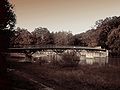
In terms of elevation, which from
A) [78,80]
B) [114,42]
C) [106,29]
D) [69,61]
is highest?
[106,29]

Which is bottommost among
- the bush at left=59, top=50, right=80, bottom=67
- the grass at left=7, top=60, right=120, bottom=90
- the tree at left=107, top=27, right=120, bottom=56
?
the grass at left=7, top=60, right=120, bottom=90

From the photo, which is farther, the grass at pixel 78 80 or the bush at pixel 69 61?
the bush at pixel 69 61

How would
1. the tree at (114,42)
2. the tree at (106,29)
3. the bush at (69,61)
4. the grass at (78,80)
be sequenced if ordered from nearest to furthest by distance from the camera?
the grass at (78,80), the bush at (69,61), the tree at (114,42), the tree at (106,29)

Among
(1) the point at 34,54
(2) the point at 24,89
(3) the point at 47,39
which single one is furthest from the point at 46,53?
(2) the point at 24,89

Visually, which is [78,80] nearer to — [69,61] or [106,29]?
[69,61]

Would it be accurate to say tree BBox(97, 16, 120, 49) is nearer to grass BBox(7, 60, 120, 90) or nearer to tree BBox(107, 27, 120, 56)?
tree BBox(107, 27, 120, 56)

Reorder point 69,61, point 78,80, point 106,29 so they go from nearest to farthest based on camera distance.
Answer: point 78,80
point 69,61
point 106,29

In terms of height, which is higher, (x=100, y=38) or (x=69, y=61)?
(x=100, y=38)

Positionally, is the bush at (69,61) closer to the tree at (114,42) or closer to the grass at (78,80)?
the grass at (78,80)

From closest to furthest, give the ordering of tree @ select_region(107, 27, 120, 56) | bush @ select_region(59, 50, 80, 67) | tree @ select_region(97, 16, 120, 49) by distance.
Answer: bush @ select_region(59, 50, 80, 67) → tree @ select_region(107, 27, 120, 56) → tree @ select_region(97, 16, 120, 49)

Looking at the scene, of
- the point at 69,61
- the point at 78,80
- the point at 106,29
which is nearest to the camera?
the point at 78,80

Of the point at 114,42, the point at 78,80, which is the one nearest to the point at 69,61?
the point at 78,80

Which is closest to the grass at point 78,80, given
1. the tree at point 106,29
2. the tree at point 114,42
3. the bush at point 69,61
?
the bush at point 69,61

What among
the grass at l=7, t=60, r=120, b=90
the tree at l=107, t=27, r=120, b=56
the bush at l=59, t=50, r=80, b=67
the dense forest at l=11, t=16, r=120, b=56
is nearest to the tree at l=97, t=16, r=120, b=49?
the dense forest at l=11, t=16, r=120, b=56
